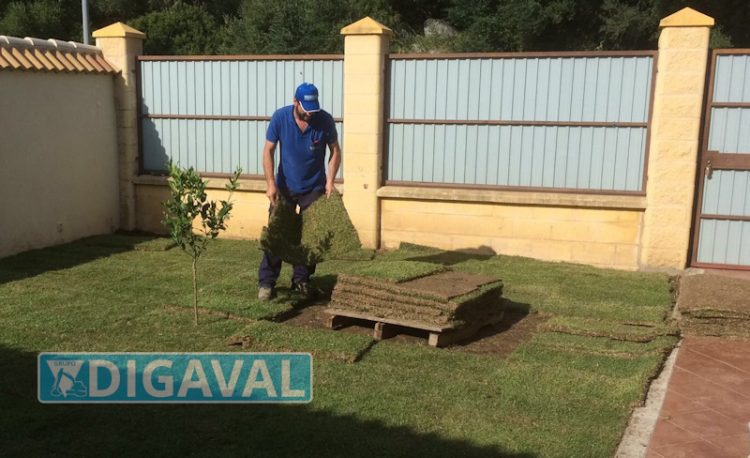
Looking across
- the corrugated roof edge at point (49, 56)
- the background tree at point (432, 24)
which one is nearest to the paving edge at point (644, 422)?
the corrugated roof edge at point (49, 56)

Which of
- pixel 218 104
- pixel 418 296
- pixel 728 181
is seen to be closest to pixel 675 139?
pixel 728 181

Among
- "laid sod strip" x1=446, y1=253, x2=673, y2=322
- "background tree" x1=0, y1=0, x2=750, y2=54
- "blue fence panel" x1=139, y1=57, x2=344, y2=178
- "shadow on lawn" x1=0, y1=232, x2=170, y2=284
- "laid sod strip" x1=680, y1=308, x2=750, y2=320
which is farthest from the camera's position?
"background tree" x1=0, y1=0, x2=750, y2=54

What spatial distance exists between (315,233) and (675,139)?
15.1ft

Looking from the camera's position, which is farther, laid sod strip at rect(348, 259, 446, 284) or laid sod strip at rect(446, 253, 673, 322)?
laid sod strip at rect(446, 253, 673, 322)

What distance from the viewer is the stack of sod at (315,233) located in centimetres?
731

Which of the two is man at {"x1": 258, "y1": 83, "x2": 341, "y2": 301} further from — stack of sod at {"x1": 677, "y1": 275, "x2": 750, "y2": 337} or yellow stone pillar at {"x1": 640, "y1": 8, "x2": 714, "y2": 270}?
yellow stone pillar at {"x1": 640, "y1": 8, "x2": 714, "y2": 270}

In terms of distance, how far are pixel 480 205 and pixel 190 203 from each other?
4.53m

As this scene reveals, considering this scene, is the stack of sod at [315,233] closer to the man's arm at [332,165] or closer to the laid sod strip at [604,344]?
the man's arm at [332,165]

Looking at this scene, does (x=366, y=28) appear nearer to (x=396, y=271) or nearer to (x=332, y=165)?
(x=332, y=165)

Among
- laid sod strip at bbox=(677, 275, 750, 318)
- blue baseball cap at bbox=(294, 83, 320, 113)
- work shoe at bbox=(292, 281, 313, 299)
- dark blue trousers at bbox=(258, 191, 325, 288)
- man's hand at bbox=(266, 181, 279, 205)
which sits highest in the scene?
blue baseball cap at bbox=(294, 83, 320, 113)

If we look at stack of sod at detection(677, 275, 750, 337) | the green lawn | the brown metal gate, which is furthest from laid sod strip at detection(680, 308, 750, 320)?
the brown metal gate

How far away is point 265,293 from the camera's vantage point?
736 cm

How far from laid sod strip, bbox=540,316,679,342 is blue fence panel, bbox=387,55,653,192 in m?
2.93

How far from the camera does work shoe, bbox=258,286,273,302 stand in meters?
7.33
